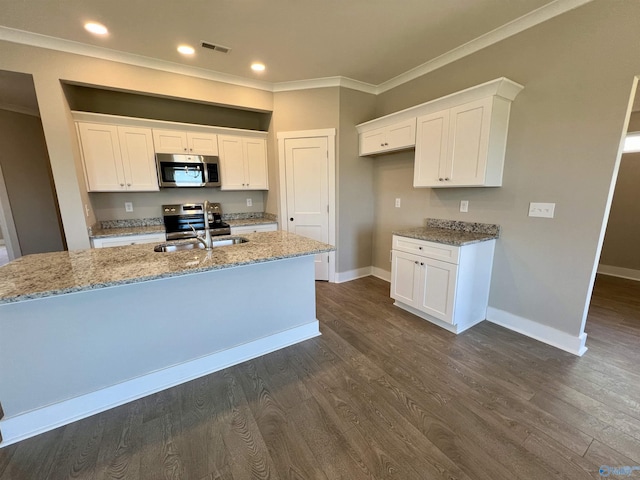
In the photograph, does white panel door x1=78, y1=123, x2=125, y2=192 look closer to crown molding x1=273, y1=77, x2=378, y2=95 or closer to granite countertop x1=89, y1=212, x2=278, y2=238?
granite countertop x1=89, y1=212, x2=278, y2=238

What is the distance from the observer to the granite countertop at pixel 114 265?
132 cm

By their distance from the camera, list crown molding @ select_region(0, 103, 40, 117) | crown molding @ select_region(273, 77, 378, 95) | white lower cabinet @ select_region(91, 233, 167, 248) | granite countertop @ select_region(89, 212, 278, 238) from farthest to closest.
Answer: crown molding @ select_region(0, 103, 40, 117)
crown molding @ select_region(273, 77, 378, 95)
granite countertop @ select_region(89, 212, 278, 238)
white lower cabinet @ select_region(91, 233, 167, 248)

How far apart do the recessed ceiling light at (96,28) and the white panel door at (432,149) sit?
3151mm

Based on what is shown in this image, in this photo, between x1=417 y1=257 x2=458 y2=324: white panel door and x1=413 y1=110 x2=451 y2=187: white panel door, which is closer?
x1=417 y1=257 x2=458 y2=324: white panel door

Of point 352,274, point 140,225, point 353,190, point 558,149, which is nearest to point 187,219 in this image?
point 140,225

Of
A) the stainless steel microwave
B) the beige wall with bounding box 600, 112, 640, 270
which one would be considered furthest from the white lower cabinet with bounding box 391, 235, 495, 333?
the beige wall with bounding box 600, 112, 640, 270

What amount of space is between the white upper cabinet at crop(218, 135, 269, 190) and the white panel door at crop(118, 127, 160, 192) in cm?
85

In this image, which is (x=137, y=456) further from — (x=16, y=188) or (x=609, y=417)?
(x=16, y=188)

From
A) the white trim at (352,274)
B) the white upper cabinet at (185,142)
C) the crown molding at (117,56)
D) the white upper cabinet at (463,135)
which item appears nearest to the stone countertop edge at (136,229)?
the white upper cabinet at (185,142)

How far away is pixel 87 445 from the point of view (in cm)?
145

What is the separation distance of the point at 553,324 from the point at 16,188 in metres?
7.23

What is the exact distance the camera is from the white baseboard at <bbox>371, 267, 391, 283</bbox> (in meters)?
4.00

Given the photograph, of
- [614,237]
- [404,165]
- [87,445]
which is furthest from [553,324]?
[87,445]

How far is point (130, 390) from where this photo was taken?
1.76 meters
